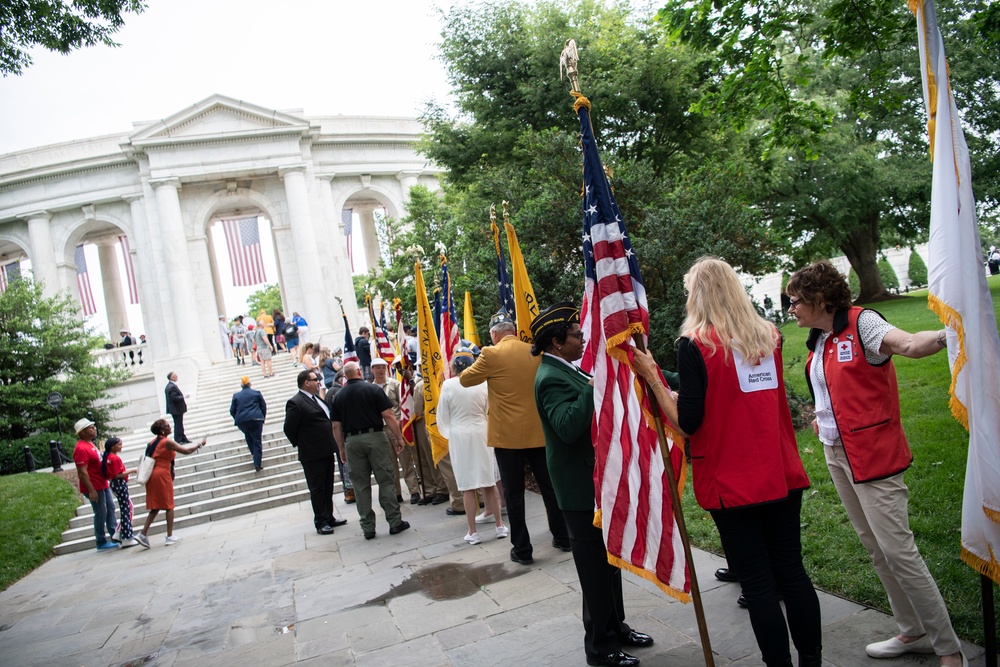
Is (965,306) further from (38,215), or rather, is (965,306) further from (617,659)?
(38,215)

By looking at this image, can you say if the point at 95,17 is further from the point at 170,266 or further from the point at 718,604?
the point at 170,266

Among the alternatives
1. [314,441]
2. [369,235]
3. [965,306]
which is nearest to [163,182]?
[369,235]

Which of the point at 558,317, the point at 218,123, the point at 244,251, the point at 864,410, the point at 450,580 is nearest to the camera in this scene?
the point at 864,410

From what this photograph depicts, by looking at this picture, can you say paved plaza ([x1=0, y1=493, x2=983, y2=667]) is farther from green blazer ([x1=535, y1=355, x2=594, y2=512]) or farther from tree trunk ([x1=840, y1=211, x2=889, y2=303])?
tree trunk ([x1=840, y1=211, x2=889, y2=303])

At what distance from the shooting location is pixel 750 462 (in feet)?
10.8

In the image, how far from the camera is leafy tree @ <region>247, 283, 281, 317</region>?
84312 mm

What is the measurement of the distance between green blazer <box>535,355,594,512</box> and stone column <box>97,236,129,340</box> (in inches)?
1574

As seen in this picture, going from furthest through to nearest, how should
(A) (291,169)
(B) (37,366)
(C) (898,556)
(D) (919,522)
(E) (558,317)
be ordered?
(A) (291,169) < (B) (37,366) < (D) (919,522) < (E) (558,317) < (C) (898,556)

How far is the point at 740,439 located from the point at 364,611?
386 cm

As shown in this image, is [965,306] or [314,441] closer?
[965,306]

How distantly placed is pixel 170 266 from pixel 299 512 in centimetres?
2301

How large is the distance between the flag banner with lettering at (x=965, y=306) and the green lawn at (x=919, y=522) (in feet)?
3.56

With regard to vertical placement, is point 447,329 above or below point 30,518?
above

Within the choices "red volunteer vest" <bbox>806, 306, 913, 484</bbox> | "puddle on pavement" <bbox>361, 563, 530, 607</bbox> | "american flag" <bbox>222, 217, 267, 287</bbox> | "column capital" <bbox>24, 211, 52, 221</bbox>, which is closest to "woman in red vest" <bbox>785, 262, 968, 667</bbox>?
"red volunteer vest" <bbox>806, 306, 913, 484</bbox>
